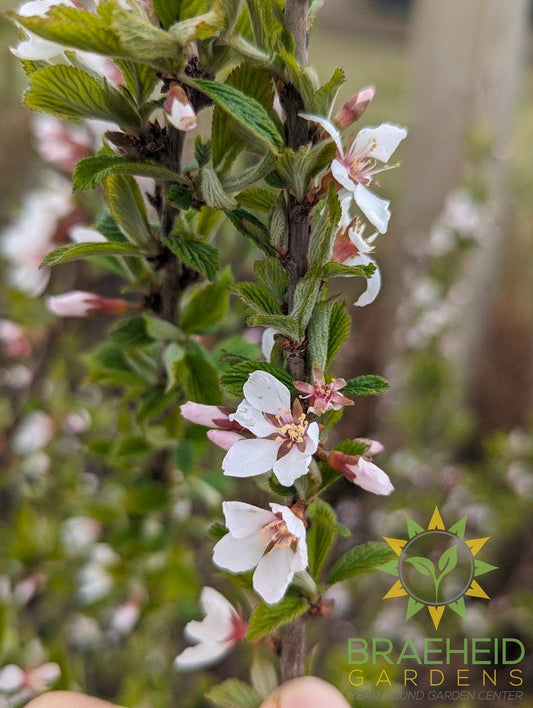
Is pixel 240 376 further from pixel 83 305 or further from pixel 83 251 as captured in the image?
pixel 83 305

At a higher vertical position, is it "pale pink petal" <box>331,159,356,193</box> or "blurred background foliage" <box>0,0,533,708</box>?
"pale pink petal" <box>331,159,356,193</box>

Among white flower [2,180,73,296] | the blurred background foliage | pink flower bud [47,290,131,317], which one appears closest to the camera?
pink flower bud [47,290,131,317]

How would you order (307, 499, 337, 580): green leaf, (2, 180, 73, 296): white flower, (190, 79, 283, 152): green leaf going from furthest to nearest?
(2, 180, 73, 296): white flower < (307, 499, 337, 580): green leaf < (190, 79, 283, 152): green leaf

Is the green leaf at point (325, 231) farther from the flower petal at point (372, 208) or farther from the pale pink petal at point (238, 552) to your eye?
the pale pink petal at point (238, 552)

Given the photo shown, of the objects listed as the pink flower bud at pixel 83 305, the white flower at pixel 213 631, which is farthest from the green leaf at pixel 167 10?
the white flower at pixel 213 631

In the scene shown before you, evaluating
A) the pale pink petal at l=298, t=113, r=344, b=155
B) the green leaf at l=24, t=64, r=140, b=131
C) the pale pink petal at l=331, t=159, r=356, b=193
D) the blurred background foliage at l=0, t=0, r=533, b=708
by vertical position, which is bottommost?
the blurred background foliage at l=0, t=0, r=533, b=708

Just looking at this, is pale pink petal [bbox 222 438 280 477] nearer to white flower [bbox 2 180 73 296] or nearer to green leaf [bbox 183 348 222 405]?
green leaf [bbox 183 348 222 405]

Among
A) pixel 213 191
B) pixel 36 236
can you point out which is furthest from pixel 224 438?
pixel 36 236

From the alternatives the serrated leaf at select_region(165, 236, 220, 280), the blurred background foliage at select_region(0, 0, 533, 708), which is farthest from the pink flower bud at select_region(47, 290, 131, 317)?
the serrated leaf at select_region(165, 236, 220, 280)
